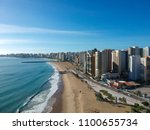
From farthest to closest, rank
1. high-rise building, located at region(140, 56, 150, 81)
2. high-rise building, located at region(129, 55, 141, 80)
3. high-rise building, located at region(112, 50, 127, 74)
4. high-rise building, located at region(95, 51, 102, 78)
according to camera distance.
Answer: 1. high-rise building, located at region(95, 51, 102, 78)
2. high-rise building, located at region(112, 50, 127, 74)
3. high-rise building, located at region(129, 55, 141, 80)
4. high-rise building, located at region(140, 56, 150, 81)

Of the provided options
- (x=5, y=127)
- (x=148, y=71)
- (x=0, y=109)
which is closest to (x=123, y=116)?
(x=5, y=127)

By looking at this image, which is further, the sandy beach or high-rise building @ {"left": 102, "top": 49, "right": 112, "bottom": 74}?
high-rise building @ {"left": 102, "top": 49, "right": 112, "bottom": 74}

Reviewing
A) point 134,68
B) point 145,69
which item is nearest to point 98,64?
point 134,68

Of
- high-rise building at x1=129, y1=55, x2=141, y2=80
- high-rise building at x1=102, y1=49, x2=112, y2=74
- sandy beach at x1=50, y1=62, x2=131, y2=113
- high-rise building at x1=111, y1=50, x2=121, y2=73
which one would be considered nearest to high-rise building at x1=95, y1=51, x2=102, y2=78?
high-rise building at x1=102, y1=49, x2=112, y2=74

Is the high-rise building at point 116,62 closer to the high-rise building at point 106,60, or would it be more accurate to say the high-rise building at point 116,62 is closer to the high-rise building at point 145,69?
the high-rise building at point 106,60

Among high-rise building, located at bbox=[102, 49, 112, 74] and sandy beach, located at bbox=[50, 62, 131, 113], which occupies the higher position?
high-rise building, located at bbox=[102, 49, 112, 74]

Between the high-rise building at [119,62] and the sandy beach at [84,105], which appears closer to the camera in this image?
the sandy beach at [84,105]

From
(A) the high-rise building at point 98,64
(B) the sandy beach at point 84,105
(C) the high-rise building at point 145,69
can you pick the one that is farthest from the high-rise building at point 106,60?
(B) the sandy beach at point 84,105

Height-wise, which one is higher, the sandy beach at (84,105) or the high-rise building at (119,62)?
the high-rise building at (119,62)

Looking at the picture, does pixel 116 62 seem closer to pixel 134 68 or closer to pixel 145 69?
pixel 134 68

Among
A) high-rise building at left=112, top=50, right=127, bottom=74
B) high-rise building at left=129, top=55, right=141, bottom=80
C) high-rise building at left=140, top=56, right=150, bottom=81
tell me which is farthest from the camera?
high-rise building at left=112, top=50, right=127, bottom=74

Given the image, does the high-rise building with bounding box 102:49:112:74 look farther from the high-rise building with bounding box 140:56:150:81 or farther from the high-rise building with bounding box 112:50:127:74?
the high-rise building with bounding box 140:56:150:81
